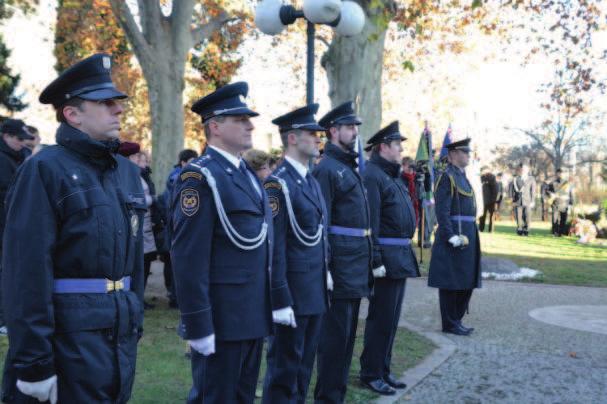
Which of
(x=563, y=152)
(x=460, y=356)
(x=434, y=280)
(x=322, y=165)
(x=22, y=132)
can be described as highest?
(x=563, y=152)

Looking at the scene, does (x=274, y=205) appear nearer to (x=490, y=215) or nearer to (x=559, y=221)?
(x=490, y=215)

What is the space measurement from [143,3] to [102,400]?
14.1 metres

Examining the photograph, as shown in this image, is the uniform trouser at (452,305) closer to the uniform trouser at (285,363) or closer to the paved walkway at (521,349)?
the paved walkway at (521,349)

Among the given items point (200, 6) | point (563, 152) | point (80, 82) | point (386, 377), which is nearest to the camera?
point (80, 82)

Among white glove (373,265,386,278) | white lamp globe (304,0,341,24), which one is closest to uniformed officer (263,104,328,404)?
white glove (373,265,386,278)

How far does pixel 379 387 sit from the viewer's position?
5469 millimetres

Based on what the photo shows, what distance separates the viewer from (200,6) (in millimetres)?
20422

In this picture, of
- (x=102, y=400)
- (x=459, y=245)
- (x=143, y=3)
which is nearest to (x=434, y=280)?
(x=459, y=245)

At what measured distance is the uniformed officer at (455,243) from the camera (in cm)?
770

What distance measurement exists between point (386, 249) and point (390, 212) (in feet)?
1.05

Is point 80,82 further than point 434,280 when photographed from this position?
No

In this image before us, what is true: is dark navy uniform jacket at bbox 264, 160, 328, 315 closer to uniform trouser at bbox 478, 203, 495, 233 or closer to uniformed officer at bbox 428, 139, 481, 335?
uniformed officer at bbox 428, 139, 481, 335

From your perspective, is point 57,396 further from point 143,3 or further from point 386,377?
point 143,3

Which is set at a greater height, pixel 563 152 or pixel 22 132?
pixel 563 152
